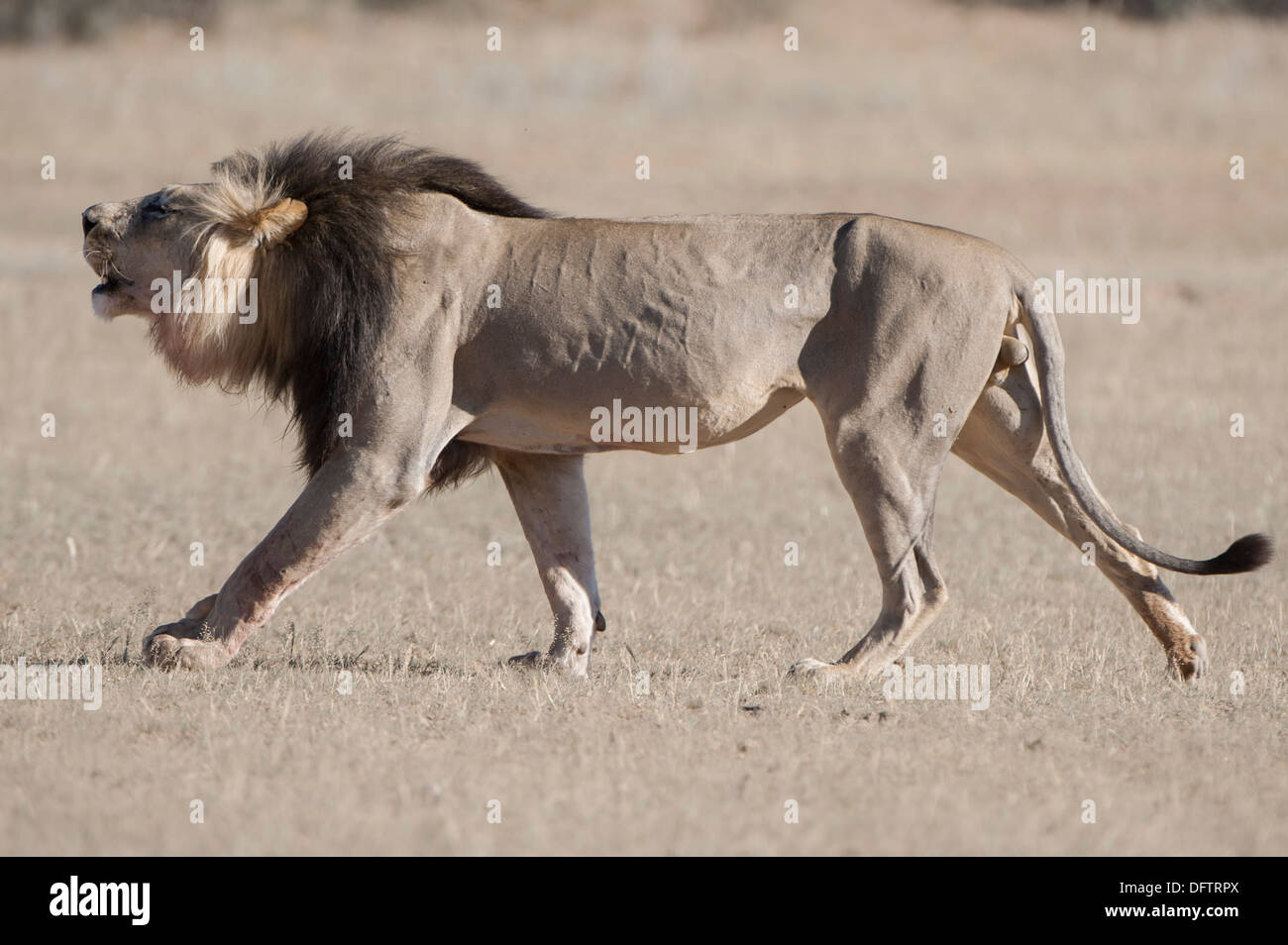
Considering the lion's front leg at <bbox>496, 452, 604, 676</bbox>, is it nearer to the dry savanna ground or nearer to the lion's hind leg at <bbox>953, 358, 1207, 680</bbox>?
the dry savanna ground

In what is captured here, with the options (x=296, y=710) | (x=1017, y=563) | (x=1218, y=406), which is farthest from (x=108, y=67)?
(x=296, y=710)

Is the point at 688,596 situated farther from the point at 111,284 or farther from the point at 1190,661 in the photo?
the point at 111,284

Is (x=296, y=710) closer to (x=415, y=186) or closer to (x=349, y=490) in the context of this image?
(x=349, y=490)

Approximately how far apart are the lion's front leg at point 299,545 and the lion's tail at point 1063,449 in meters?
2.53

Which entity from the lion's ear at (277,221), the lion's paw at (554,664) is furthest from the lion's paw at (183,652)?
the lion's ear at (277,221)

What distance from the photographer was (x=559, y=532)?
7.24 meters

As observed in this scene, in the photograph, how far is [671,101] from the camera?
30.0m

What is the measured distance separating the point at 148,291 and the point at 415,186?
1184 millimetres

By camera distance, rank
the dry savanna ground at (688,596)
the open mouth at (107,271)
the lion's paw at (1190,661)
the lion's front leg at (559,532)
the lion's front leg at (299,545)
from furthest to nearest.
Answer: the lion's front leg at (559,532), the lion's paw at (1190,661), the open mouth at (107,271), the lion's front leg at (299,545), the dry savanna ground at (688,596)

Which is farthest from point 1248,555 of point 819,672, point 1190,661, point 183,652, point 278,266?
point 183,652

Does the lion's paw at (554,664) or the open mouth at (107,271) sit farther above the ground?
the open mouth at (107,271)

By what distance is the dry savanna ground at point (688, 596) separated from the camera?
16.8 feet

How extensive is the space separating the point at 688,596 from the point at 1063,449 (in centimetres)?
276

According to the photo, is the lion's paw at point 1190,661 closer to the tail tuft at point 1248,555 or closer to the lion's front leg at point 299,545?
the tail tuft at point 1248,555
